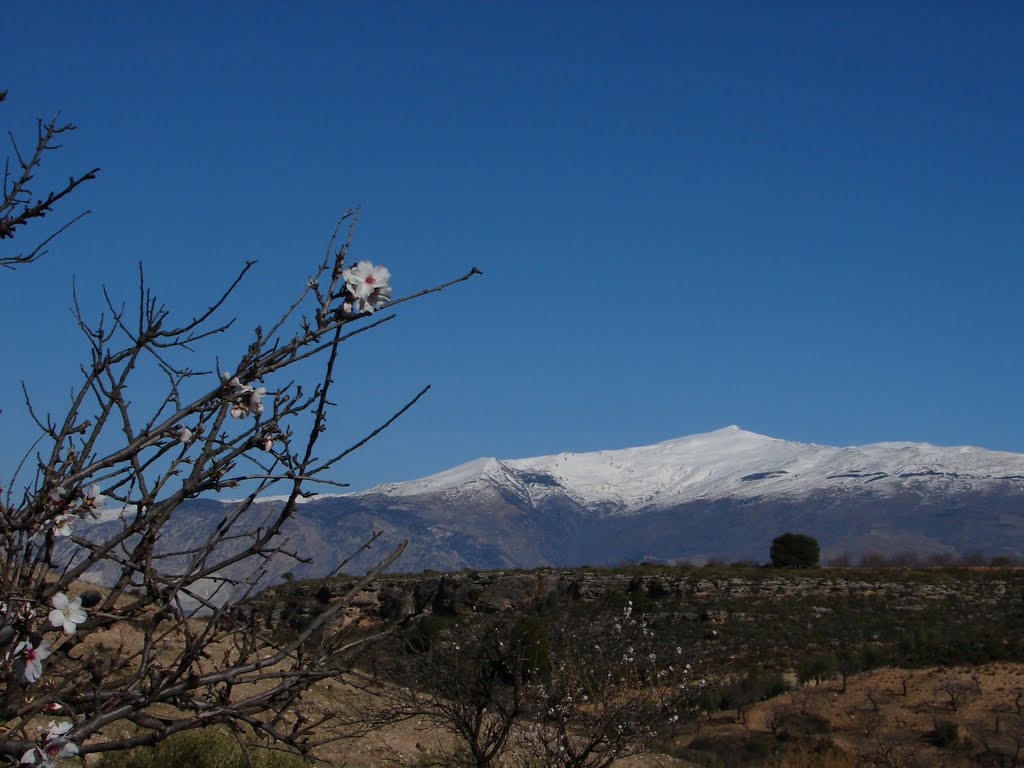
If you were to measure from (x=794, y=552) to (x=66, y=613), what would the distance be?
61408 mm

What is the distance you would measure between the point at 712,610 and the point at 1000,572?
16.4 m

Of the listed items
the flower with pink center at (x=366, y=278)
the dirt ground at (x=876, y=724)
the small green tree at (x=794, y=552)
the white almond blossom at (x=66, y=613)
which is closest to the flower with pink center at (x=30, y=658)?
the white almond blossom at (x=66, y=613)

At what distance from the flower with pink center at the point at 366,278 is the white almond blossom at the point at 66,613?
121cm

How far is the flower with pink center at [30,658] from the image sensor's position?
8.84 feet

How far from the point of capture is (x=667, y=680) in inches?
639

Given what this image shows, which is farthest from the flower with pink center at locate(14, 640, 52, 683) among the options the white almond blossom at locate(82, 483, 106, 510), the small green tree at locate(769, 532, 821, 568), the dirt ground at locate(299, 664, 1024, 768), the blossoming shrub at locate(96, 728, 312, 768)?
the small green tree at locate(769, 532, 821, 568)

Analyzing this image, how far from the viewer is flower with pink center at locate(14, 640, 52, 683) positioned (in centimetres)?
269

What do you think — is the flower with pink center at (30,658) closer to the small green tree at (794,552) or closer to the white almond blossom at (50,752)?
the white almond blossom at (50,752)

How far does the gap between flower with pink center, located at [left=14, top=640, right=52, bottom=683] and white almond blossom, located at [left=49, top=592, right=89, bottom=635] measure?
0.11m

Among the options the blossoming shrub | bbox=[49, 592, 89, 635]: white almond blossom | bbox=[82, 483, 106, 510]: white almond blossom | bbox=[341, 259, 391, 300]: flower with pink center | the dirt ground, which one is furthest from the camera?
the dirt ground

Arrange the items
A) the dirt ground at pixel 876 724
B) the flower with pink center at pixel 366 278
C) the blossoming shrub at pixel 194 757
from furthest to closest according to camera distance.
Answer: the dirt ground at pixel 876 724, the blossoming shrub at pixel 194 757, the flower with pink center at pixel 366 278

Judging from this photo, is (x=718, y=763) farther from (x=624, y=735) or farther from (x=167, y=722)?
(x=167, y=722)

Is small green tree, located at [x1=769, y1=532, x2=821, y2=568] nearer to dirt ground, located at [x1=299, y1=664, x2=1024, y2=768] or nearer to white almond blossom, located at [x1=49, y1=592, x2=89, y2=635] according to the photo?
dirt ground, located at [x1=299, y1=664, x2=1024, y2=768]

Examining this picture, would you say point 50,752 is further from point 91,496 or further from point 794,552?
point 794,552
